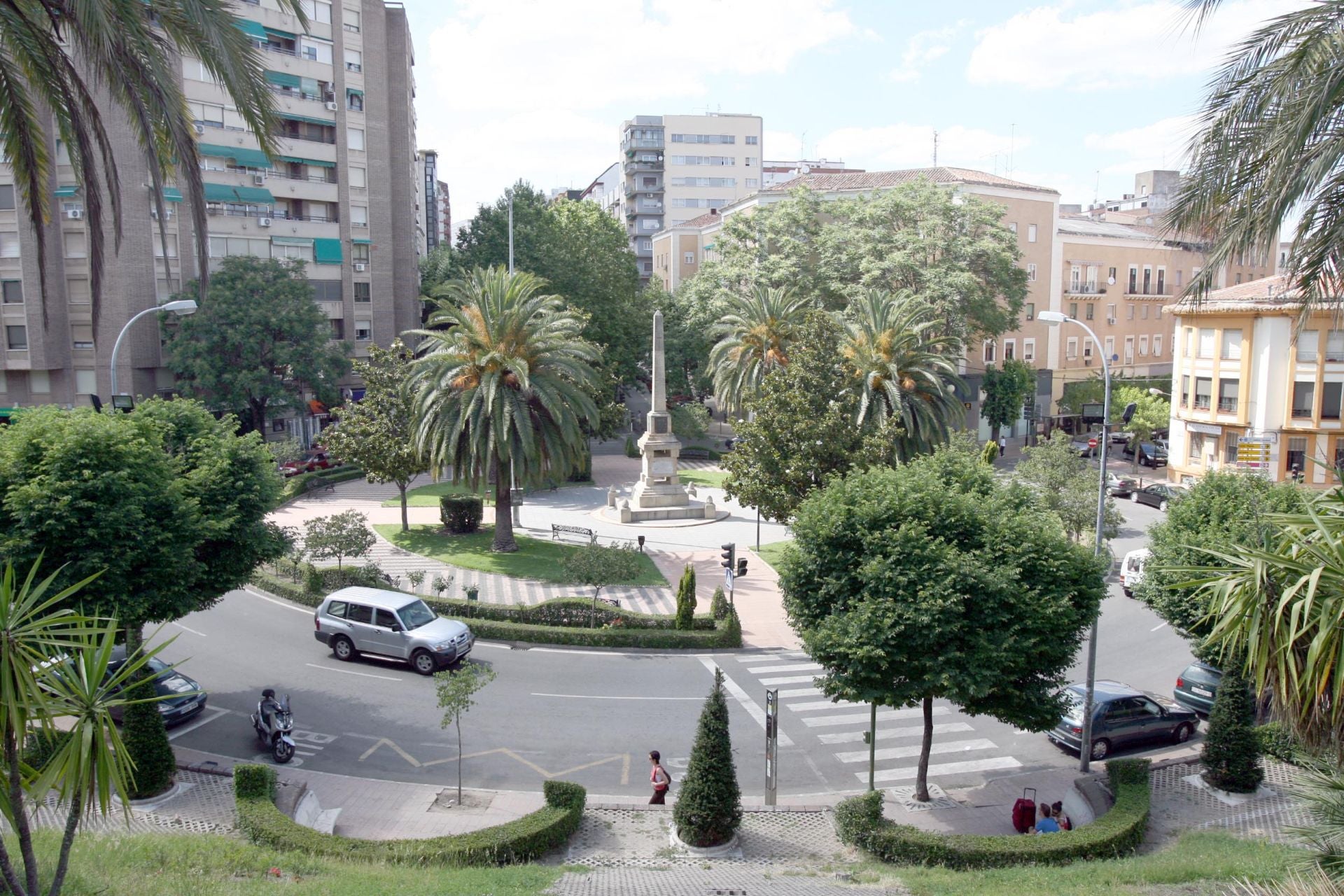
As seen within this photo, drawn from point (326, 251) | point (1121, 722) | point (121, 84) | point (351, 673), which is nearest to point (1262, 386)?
point (1121, 722)

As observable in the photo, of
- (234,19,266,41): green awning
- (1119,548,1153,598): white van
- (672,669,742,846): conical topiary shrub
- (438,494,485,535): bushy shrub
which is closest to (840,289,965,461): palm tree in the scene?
(1119,548,1153,598): white van

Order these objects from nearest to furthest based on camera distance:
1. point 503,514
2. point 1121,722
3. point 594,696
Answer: point 1121,722
point 594,696
point 503,514

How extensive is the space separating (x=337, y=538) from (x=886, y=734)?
653 inches

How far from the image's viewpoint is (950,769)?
18.3 meters

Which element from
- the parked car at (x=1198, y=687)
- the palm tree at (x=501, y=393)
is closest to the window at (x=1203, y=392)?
the parked car at (x=1198, y=687)

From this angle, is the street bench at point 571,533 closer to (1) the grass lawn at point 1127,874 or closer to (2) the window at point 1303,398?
(1) the grass lawn at point 1127,874

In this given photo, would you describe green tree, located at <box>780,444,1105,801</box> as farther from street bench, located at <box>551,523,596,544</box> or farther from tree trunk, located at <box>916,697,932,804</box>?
street bench, located at <box>551,523,596,544</box>

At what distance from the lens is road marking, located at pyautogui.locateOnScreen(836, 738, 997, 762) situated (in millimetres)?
18531

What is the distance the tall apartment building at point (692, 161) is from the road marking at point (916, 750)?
82.5m

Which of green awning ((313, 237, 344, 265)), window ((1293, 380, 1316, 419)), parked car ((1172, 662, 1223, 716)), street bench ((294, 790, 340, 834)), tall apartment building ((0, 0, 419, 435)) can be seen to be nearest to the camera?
street bench ((294, 790, 340, 834))

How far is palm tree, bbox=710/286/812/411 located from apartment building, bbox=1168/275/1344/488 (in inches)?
700

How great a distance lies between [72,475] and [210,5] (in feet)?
32.1

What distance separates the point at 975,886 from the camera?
12039 millimetres

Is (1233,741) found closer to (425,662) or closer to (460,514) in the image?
(425,662)
